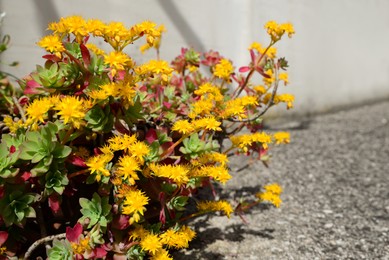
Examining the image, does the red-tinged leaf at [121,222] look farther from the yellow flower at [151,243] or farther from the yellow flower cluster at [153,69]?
the yellow flower cluster at [153,69]

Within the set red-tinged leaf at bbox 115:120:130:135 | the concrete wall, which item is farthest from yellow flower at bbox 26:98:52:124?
the concrete wall

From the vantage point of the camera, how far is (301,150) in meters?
3.78

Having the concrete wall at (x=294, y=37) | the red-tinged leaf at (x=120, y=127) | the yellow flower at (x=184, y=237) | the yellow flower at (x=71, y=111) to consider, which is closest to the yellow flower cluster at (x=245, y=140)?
the yellow flower at (x=184, y=237)

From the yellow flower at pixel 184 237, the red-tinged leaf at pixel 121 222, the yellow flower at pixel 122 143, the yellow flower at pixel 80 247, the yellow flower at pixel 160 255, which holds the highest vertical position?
the yellow flower at pixel 122 143

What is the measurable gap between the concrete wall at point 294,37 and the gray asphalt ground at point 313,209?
1.09m

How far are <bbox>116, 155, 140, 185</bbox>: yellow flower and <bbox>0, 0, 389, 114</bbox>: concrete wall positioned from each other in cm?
199

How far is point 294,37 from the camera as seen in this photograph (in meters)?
4.87

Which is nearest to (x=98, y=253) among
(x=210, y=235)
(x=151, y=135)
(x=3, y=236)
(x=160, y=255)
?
(x=160, y=255)

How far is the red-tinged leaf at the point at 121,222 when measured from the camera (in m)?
1.41

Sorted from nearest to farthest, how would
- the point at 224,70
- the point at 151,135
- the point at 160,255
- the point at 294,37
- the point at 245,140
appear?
the point at 160,255
the point at 151,135
the point at 245,140
the point at 224,70
the point at 294,37

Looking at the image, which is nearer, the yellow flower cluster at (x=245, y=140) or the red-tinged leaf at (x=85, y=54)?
the red-tinged leaf at (x=85, y=54)

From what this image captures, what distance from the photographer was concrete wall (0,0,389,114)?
10.00ft

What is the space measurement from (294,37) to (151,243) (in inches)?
154

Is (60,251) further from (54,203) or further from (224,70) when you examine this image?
(224,70)
